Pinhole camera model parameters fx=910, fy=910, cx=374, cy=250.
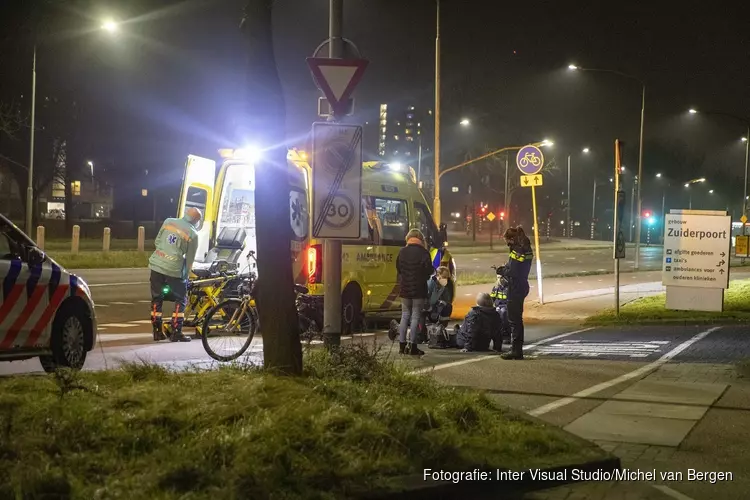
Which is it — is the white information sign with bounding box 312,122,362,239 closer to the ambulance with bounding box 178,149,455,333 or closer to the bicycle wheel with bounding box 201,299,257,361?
the bicycle wheel with bounding box 201,299,257,361

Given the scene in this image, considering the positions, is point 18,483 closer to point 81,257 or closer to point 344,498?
point 344,498

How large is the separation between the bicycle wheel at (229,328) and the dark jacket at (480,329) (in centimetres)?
317

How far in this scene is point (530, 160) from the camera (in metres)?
20.2

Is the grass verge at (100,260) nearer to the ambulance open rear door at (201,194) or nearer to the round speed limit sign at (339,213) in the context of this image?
the ambulance open rear door at (201,194)

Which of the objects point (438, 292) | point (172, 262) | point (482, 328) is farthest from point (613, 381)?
point (172, 262)

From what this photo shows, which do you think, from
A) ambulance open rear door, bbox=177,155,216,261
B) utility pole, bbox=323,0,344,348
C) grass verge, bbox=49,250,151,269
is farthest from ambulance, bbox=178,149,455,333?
grass verge, bbox=49,250,151,269

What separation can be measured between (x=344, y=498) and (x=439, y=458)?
0.98 metres

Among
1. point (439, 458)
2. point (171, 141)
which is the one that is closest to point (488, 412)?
point (439, 458)

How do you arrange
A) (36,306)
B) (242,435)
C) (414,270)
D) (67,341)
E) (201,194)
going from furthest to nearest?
(201,194) < (414,270) < (67,341) < (36,306) < (242,435)

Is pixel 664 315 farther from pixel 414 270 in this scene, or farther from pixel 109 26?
pixel 109 26

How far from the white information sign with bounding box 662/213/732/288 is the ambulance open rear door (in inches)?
366

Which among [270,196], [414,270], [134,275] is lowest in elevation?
[134,275]

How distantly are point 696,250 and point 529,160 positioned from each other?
13.6 ft

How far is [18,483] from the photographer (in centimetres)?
461
